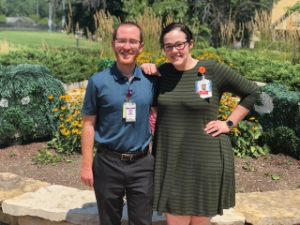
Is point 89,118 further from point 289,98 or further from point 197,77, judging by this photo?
point 289,98

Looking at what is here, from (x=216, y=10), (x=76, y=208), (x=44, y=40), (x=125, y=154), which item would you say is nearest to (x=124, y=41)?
(x=125, y=154)

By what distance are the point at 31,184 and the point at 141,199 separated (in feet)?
4.72

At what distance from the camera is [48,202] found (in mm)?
2885

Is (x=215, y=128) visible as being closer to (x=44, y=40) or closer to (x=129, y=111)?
(x=129, y=111)

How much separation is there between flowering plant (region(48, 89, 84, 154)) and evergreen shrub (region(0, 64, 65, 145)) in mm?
114

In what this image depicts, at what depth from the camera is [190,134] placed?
2086 millimetres

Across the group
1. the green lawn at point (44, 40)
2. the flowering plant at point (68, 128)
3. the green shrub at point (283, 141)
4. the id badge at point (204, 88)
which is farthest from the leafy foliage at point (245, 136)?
the green lawn at point (44, 40)

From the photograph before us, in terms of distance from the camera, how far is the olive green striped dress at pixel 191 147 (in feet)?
6.82

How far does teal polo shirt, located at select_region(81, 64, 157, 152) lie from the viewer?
6.58 feet

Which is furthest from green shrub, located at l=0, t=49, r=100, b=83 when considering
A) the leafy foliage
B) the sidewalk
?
the sidewalk

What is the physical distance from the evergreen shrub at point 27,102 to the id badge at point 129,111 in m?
2.86

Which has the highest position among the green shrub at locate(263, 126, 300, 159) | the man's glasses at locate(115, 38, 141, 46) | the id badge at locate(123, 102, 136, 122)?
the man's glasses at locate(115, 38, 141, 46)

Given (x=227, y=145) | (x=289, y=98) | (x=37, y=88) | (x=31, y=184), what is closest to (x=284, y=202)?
(x=227, y=145)

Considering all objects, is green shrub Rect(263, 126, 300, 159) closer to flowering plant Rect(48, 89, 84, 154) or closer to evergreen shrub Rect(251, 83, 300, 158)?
evergreen shrub Rect(251, 83, 300, 158)
